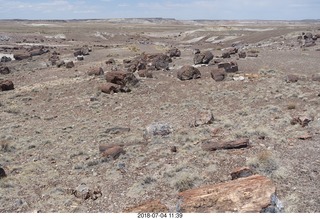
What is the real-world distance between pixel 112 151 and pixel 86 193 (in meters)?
3.20

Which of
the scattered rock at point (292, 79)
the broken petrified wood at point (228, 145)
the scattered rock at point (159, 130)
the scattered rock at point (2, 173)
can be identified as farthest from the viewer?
the scattered rock at point (292, 79)

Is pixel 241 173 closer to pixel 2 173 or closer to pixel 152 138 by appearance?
pixel 152 138

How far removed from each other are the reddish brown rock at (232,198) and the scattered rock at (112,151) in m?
5.31

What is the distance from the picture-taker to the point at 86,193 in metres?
10.1

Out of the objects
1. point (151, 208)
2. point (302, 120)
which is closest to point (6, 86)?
point (302, 120)

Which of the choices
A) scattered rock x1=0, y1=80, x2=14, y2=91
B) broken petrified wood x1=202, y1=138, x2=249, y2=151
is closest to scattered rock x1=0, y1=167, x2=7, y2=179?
broken petrified wood x1=202, y1=138, x2=249, y2=151

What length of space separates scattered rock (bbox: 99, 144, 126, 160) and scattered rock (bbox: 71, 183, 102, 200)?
2.63m

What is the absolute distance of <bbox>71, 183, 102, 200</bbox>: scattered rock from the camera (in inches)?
398

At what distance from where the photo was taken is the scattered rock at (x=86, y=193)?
1010 cm

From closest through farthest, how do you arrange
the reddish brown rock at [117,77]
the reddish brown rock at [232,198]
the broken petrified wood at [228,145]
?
the reddish brown rock at [232,198], the broken petrified wood at [228,145], the reddish brown rock at [117,77]

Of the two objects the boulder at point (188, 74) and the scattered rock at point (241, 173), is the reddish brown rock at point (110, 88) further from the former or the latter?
the scattered rock at point (241, 173)

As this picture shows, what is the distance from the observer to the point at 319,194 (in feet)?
29.6

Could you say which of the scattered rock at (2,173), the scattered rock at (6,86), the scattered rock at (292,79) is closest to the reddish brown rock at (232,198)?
the scattered rock at (2,173)

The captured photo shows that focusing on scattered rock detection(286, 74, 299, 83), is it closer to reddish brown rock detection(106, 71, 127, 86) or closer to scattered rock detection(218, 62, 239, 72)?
scattered rock detection(218, 62, 239, 72)
